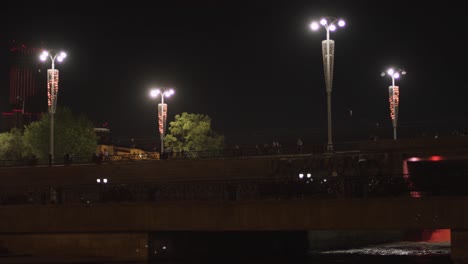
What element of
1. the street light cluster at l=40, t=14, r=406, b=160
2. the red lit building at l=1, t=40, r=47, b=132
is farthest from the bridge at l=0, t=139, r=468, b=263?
the red lit building at l=1, t=40, r=47, b=132

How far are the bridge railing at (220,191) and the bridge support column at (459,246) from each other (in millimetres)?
3153

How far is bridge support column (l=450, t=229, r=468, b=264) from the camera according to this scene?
25.5 metres

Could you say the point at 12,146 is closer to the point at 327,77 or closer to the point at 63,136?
the point at 63,136

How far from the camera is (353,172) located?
44625mm

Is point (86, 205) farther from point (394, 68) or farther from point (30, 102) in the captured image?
point (30, 102)

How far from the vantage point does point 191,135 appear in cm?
8450

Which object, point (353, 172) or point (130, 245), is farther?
point (353, 172)

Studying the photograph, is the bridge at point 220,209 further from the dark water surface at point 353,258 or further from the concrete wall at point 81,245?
the dark water surface at point 353,258

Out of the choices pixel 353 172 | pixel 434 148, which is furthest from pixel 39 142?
pixel 434 148

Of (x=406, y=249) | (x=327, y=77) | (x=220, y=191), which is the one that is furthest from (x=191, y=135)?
(x=220, y=191)

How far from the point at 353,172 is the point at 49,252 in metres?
19.2

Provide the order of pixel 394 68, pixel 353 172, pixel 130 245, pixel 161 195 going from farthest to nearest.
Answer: pixel 394 68, pixel 353 172, pixel 161 195, pixel 130 245

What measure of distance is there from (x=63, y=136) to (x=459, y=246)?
66.4 metres

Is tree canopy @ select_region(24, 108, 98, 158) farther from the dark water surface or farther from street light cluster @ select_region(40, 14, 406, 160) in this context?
the dark water surface
